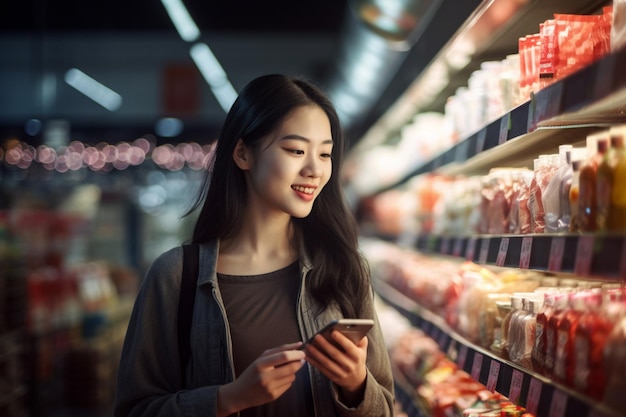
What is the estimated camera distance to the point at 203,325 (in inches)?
85.6

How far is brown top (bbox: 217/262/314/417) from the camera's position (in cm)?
218

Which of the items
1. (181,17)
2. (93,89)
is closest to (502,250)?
(181,17)

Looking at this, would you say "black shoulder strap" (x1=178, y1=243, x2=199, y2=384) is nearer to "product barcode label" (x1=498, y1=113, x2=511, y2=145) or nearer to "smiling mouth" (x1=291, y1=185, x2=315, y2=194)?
"smiling mouth" (x1=291, y1=185, x2=315, y2=194)

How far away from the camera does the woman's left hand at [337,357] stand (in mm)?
1936

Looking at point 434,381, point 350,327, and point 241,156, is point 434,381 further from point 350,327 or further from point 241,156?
point 350,327

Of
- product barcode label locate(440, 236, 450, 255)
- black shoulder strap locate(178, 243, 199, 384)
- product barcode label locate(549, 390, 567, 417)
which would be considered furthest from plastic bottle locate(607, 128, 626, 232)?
product barcode label locate(440, 236, 450, 255)

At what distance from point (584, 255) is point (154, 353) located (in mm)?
1188

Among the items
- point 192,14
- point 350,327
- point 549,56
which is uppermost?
point 192,14

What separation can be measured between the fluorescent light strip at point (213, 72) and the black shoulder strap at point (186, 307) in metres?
7.79

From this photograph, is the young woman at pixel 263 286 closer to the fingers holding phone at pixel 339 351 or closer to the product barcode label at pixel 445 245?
the fingers holding phone at pixel 339 351

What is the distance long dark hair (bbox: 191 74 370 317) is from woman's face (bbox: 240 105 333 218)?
38 millimetres

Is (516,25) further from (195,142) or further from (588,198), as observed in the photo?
(195,142)

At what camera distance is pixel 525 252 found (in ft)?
7.06

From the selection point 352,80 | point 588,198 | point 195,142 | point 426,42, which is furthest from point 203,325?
point 195,142
